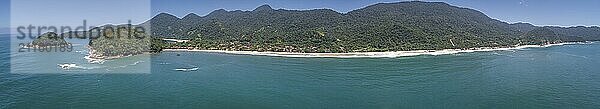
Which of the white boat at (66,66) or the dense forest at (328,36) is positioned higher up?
the dense forest at (328,36)

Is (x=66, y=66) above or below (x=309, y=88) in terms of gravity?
above

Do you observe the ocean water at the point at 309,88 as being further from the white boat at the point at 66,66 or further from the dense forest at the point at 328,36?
the dense forest at the point at 328,36

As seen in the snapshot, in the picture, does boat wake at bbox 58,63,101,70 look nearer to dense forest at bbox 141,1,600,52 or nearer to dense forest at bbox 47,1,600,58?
dense forest at bbox 47,1,600,58

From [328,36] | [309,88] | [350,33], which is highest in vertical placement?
[350,33]

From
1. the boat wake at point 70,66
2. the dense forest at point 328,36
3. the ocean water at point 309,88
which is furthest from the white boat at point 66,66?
the dense forest at point 328,36

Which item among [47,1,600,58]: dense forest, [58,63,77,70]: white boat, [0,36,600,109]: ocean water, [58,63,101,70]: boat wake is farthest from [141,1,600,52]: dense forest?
[58,63,77,70]: white boat

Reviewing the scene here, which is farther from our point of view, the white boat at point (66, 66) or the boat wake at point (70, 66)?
the white boat at point (66, 66)

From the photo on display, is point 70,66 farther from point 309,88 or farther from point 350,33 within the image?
point 350,33

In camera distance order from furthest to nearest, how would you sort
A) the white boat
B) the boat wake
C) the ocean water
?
the white boat, the boat wake, the ocean water

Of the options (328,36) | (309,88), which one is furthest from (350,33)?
(309,88)
